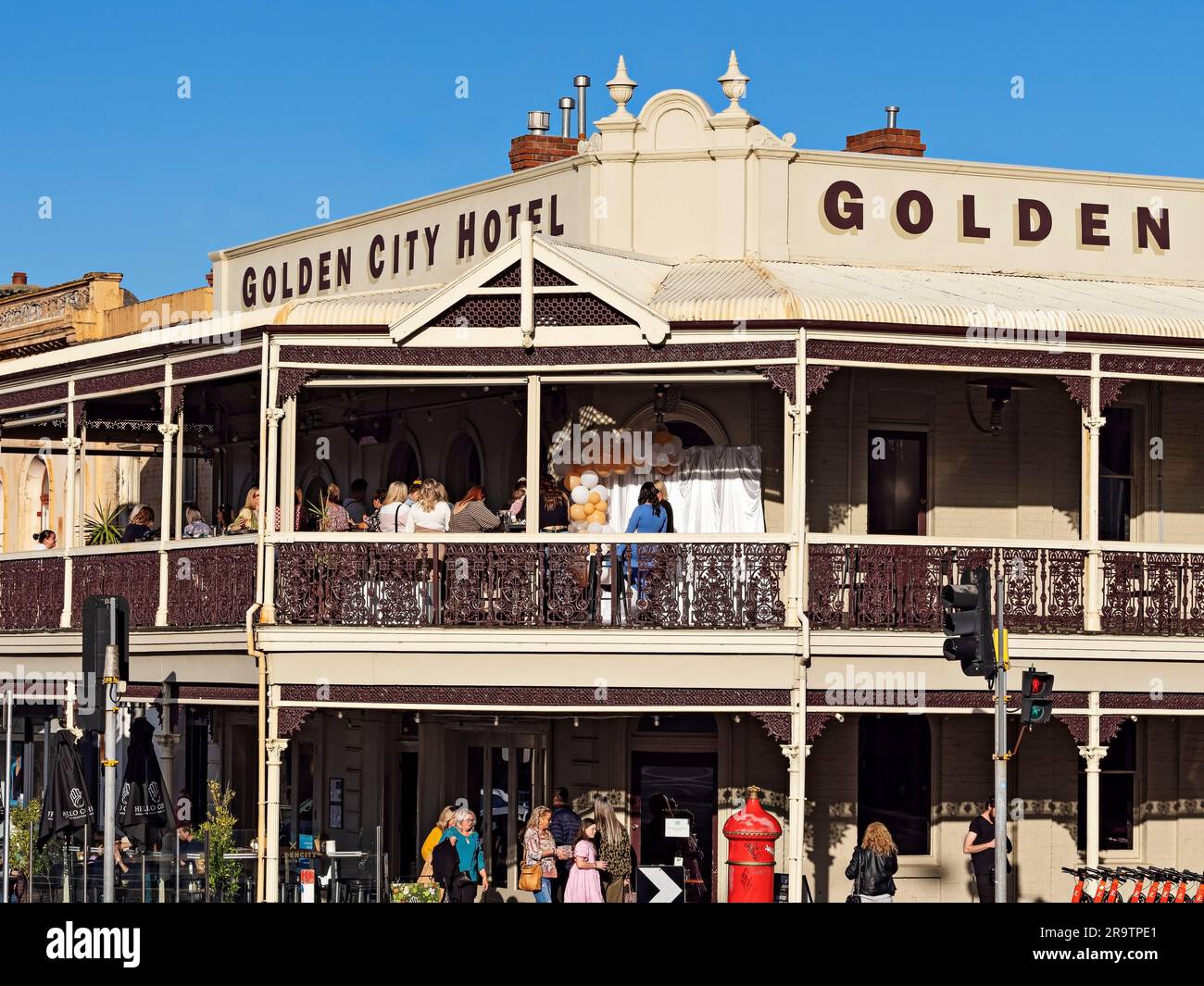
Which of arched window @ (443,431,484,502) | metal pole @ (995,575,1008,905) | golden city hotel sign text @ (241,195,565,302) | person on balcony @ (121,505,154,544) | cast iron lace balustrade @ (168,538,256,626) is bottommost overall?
metal pole @ (995,575,1008,905)

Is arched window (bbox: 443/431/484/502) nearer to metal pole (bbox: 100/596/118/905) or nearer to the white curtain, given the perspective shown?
the white curtain

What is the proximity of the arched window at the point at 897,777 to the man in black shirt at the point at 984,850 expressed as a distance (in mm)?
1496

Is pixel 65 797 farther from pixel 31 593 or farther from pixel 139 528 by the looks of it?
pixel 139 528

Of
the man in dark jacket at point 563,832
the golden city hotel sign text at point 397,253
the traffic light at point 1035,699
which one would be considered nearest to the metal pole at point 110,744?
the man in dark jacket at point 563,832

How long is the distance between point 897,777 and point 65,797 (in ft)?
27.9

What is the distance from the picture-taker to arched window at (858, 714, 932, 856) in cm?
2278

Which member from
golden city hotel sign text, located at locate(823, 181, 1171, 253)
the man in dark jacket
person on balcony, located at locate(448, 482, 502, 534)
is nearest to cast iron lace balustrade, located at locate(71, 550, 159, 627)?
person on balcony, located at locate(448, 482, 502, 534)

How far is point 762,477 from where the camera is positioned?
2236cm

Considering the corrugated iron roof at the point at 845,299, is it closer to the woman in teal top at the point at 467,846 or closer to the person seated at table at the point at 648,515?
the person seated at table at the point at 648,515

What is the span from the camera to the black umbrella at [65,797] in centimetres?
2116

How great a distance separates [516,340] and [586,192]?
3479 mm

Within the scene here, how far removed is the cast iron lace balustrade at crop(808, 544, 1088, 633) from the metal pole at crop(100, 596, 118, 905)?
629cm
